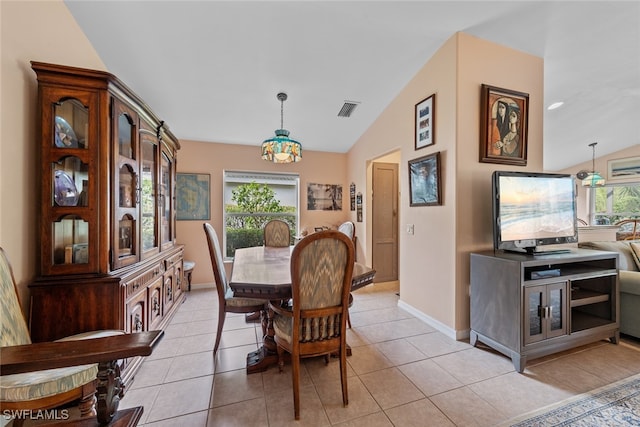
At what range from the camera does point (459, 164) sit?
2387 mm

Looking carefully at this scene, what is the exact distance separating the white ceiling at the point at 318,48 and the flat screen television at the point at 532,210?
1418 millimetres

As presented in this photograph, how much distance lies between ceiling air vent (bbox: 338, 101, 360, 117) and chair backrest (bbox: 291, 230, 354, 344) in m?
2.58

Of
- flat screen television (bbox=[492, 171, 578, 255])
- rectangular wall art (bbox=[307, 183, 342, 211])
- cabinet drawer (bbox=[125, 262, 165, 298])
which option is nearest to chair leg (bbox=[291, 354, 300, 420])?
cabinet drawer (bbox=[125, 262, 165, 298])

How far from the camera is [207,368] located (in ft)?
6.40

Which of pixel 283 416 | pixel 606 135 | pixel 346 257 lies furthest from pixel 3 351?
pixel 606 135

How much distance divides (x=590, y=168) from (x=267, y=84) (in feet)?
27.3

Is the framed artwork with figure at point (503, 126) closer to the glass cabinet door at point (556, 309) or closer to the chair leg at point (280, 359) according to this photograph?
the glass cabinet door at point (556, 309)

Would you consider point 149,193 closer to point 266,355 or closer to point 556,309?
point 266,355

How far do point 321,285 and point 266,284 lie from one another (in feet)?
1.19

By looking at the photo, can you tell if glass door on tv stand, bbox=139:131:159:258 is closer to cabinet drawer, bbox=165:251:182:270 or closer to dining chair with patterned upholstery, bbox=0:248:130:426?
cabinet drawer, bbox=165:251:182:270

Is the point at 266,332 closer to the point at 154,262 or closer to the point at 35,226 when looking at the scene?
the point at 154,262

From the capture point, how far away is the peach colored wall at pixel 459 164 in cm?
239

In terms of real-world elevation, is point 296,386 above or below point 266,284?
below

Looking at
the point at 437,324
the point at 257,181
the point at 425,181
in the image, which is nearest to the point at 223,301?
the point at 437,324
